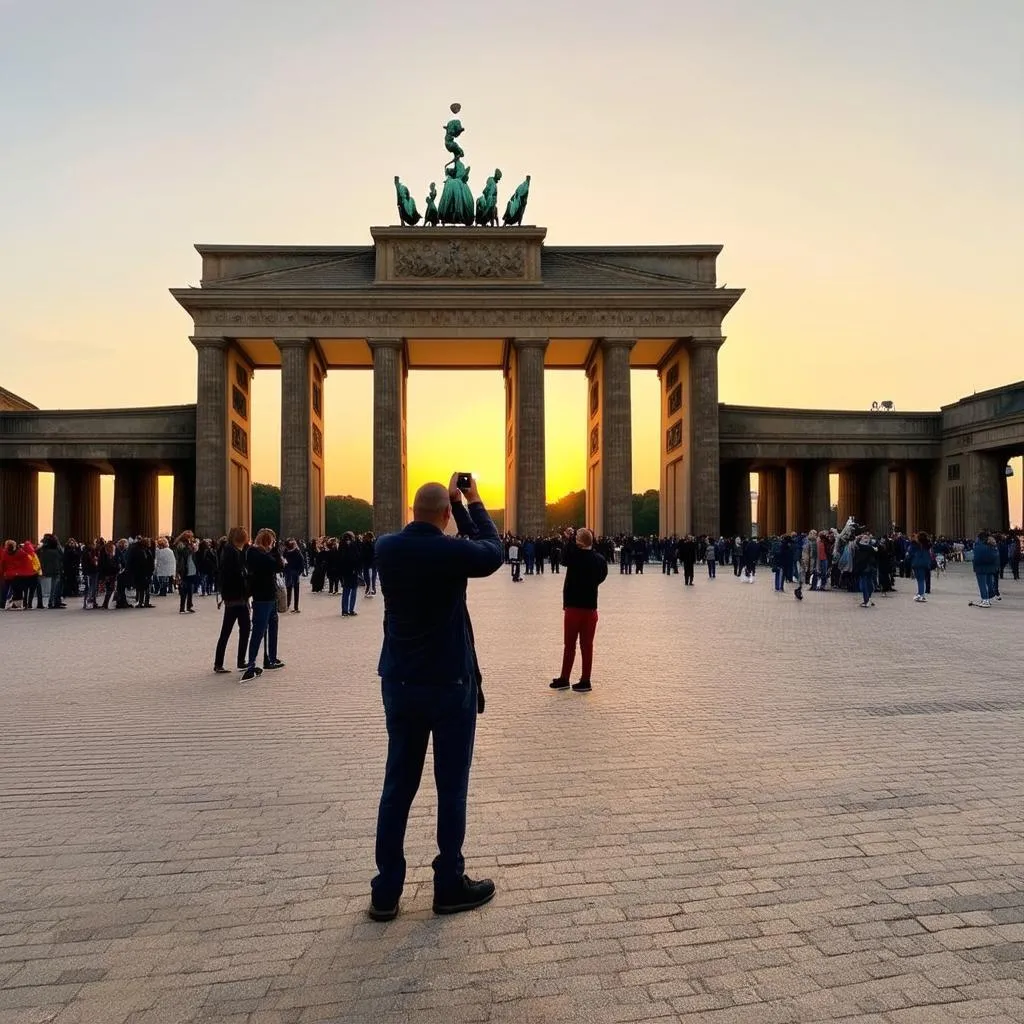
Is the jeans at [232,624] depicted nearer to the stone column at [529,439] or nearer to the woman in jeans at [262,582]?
the woman in jeans at [262,582]

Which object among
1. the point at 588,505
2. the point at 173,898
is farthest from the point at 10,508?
the point at 173,898

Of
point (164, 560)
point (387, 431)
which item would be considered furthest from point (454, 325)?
point (164, 560)

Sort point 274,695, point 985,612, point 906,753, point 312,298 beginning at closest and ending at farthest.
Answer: point 906,753 → point 274,695 → point 985,612 → point 312,298

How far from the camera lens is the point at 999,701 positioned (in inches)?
330

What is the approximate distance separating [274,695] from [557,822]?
16.5 ft

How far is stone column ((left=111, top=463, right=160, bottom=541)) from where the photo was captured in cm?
5462

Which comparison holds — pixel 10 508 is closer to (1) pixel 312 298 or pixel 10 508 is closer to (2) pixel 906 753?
(1) pixel 312 298

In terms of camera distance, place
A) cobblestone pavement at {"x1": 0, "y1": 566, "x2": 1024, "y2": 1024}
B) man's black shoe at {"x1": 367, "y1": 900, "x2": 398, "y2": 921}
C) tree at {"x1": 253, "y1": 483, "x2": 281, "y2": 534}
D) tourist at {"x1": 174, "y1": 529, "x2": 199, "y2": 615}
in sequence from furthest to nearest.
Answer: tree at {"x1": 253, "y1": 483, "x2": 281, "y2": 534}, tourist at {"x1": 174, "y1": 529, "x2": 199, "y2": 615}, man's black shoe at {"x1": 367, "y1": 900, "x2": 398, "y2": 921}, cobblestone pavement at {"x1": 0, "y1": 566, "x2": 1024, "y2": 1024}

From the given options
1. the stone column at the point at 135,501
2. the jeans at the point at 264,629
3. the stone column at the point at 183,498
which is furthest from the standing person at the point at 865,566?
the stone column at the point at 135,501

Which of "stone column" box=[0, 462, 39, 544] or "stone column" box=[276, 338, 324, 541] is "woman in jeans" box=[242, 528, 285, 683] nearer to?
"stone column" box=[276, 338, 324, 541]

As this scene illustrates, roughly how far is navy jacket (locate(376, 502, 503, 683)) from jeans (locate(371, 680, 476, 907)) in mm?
83

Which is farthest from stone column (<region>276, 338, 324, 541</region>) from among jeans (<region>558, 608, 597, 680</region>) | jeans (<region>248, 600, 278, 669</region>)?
jeans (<region>558, 608, 597, 680</region>)

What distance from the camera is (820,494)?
55531 mm

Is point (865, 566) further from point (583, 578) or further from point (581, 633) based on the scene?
point (583, 578)
